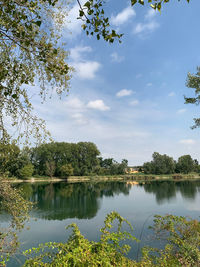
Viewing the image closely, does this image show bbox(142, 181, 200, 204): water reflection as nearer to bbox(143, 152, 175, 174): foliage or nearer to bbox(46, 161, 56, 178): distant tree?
bbox(46, 161, 56, 178): distant tree

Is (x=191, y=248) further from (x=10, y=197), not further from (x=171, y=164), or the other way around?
(x=171, y=164)

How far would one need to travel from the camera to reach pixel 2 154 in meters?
5.14

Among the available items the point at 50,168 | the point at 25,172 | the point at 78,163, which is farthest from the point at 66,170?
the point at 25,172

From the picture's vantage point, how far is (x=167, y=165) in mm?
90312

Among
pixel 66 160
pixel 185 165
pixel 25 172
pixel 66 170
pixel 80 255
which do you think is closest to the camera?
pixel 80 255

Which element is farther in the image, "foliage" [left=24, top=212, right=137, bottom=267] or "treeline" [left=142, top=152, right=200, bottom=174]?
"treeline" [left=142, top=152, right=200, bottom=174]

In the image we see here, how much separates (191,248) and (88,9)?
17.9 ft

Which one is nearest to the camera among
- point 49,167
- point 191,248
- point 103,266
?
point 103,266

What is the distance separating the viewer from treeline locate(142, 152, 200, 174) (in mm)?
89125

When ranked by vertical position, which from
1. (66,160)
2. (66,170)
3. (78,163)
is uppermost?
(66,160)

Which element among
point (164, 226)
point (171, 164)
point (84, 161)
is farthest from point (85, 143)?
point (164, 226)

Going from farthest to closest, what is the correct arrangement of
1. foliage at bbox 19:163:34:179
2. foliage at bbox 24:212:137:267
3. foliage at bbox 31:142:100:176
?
foliage at bbox 31:142:100:176 < foliage at bbox 19:163:34:179 < foliage at bbox 24:212:137:267

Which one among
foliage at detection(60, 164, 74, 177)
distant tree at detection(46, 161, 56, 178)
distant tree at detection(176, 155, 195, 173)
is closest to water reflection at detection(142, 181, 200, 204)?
foliage at detection(60, 164, 74, 177)

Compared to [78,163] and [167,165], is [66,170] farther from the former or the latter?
[167,165]
